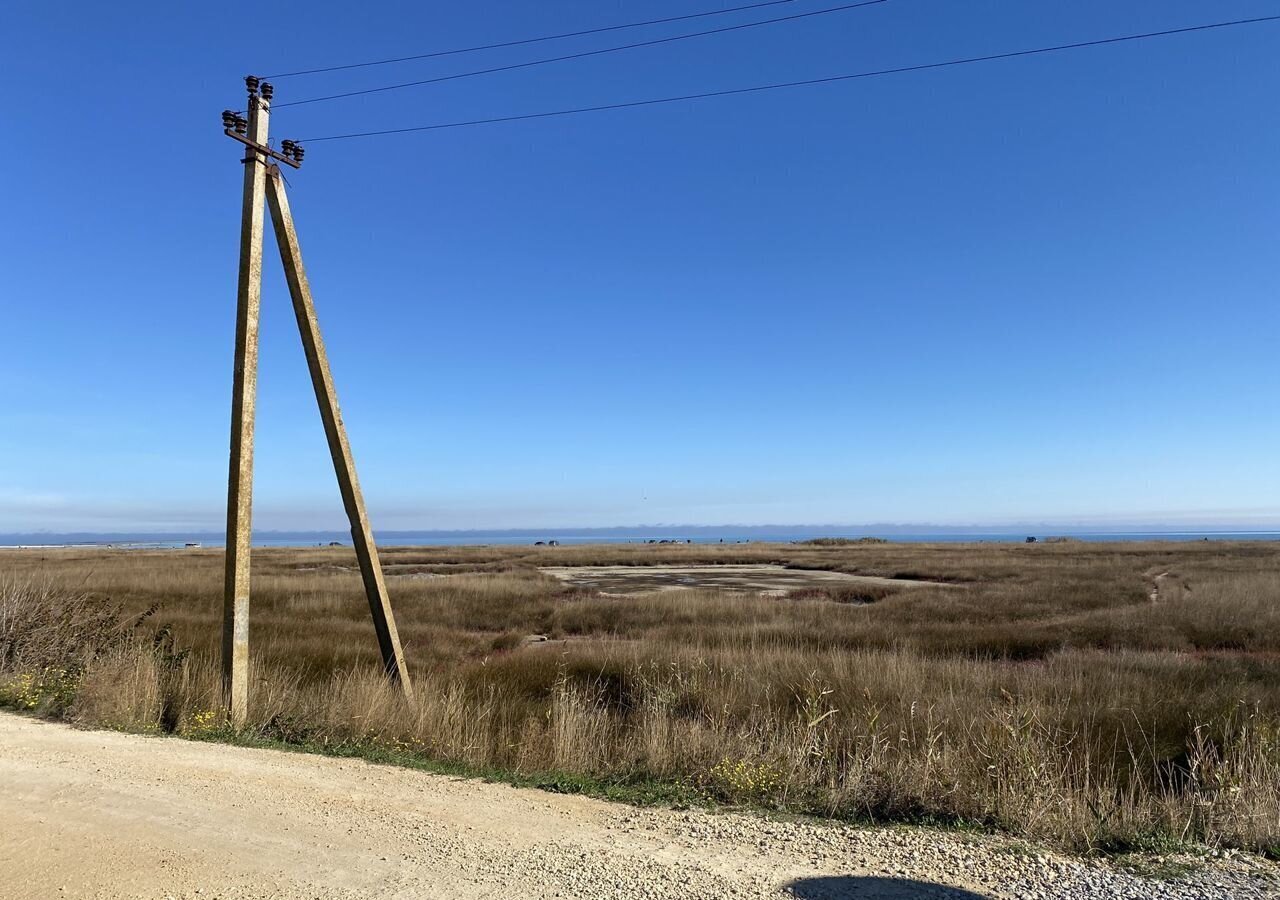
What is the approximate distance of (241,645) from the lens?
29.0ft

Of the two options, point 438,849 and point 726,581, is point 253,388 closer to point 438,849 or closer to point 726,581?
point 438,849

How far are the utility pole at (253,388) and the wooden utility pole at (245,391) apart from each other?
0.01 m

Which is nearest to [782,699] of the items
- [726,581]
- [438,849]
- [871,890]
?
[871,890]

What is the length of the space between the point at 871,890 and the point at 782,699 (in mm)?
7051

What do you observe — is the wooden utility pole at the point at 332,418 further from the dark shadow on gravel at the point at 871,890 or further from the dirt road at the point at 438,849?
the dark shadow on gravel at the point at 871,890

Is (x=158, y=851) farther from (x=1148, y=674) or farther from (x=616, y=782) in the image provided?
(x=1148, y=674)

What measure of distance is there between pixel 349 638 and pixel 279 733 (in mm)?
9247

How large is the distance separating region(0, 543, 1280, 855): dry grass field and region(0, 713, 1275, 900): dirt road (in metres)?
0.71

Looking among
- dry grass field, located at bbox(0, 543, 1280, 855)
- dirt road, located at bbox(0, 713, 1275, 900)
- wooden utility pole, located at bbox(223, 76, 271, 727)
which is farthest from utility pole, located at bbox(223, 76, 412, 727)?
dirt road, located at bbox(0, 713, 1275, 900)

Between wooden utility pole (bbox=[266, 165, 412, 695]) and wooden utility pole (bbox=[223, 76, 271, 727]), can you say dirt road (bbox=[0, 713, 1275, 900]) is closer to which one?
wooden utility pole (bbox=[223, 76, 271, 727])

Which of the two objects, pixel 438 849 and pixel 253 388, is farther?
pixel 253 388

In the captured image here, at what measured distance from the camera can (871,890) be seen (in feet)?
14.3

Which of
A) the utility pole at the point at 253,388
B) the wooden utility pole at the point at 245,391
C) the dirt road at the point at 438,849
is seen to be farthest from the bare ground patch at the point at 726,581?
the dirt road at the point at 438,849

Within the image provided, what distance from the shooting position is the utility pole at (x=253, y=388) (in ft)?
29.5
